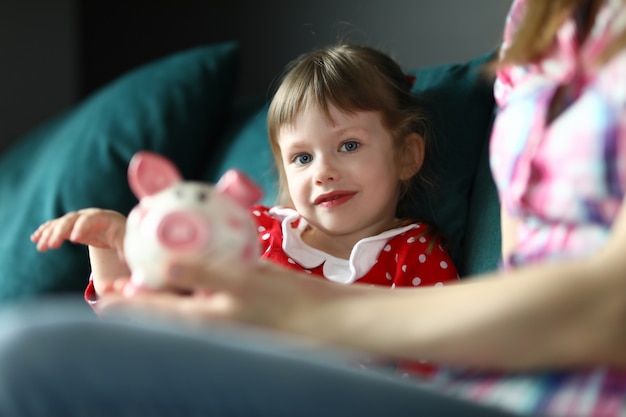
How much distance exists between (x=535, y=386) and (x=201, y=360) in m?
0.28

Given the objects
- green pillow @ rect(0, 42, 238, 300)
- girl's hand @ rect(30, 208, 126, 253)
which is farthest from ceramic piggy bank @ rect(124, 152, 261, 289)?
green pillow @ rect(0, 42, 238, 300)

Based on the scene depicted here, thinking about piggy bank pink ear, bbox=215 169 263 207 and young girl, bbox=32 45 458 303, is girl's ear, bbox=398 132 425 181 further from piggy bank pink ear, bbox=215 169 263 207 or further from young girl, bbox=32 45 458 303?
piggy bank pink ear, bbox=215 169 263 207

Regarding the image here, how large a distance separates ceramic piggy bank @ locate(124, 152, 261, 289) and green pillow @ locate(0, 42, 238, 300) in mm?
921

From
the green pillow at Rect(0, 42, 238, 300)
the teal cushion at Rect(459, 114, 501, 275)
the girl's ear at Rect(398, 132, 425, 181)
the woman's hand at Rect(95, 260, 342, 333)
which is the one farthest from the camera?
the green pillow at Rect(0, 42, 238, 300)

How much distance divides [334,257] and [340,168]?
0.15 m

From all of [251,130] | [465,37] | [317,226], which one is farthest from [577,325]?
[465,37]

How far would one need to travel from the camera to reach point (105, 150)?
6.02 ft

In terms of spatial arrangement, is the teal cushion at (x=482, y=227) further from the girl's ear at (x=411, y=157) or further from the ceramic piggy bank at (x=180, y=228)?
the ceramic piggy bank at (x=180, y=228)

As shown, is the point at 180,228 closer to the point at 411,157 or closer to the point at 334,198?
the point at 334,198

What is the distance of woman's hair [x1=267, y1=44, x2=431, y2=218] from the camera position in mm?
1326

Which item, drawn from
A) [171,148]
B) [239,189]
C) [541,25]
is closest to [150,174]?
[239,189]

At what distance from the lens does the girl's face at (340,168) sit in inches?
51.4

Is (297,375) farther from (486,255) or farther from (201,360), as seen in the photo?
(486,255)

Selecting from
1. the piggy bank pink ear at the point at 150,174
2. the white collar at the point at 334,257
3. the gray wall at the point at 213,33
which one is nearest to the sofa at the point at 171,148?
the white collar at the point at 334,257
